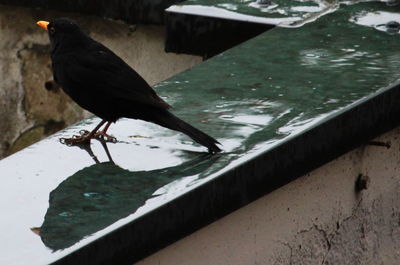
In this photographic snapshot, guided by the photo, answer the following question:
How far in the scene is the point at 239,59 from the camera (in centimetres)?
413

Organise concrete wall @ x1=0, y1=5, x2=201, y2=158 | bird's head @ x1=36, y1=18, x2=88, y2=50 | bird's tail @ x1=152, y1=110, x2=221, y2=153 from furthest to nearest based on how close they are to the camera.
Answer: concrete wall @ x1=0, y1=5, x2=201, y2=158
bird's head @ x1=36, y1=18, x2=88, y2=50
bird's tail @ x1=152, y1=110, x2=221, y2=153

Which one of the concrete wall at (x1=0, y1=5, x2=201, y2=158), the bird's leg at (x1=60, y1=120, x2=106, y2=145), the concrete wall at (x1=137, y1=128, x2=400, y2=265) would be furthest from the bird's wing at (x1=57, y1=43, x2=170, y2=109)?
the concrete wall at (x1=0, y1=5, x2=201, y2=158)

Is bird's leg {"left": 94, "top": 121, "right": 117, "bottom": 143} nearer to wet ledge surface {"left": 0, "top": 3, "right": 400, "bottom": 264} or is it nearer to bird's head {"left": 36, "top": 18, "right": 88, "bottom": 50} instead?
wet ledge surface {"left": 0, "top": 3, "right": 400, "bottom": 264}

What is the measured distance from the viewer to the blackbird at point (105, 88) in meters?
3.48

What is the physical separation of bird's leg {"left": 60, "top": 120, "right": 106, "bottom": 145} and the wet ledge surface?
0.03 m

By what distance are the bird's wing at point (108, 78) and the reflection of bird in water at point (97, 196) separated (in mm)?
304

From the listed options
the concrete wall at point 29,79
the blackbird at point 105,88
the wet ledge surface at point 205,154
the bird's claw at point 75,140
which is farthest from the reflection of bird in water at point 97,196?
the concrete wall at point 29,79

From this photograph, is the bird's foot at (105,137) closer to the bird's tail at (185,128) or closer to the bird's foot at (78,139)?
the bird's foot at (78,139)

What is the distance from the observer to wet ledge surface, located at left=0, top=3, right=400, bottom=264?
272cm

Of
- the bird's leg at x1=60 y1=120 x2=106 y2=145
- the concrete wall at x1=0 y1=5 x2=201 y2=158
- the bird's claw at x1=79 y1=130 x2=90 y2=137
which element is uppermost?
the bird's leg at x1=60 y1=120 x2=106 y2=145

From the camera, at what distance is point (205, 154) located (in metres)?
3.26

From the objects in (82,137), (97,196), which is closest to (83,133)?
(82,137)

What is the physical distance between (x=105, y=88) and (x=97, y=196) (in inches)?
28.1

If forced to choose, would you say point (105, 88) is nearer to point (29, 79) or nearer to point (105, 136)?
point (105, 136)
